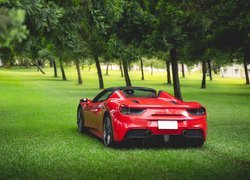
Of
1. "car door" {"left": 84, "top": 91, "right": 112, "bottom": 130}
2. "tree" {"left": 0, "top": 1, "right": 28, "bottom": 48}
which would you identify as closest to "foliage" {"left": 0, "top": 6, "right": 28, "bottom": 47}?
"tree" {"left": 0, "top": 1, "right": 28, "bottom": 48}

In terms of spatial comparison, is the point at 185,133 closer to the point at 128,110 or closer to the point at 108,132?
the point at 128,110

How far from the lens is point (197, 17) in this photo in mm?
14648

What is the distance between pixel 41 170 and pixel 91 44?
28018mm

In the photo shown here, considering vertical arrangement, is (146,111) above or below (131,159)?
above

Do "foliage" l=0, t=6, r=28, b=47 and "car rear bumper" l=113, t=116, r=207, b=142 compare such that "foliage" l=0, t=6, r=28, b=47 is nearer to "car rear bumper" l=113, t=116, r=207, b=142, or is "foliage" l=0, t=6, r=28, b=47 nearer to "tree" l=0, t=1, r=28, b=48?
"tree" l=0, t=1, r=28, b=48

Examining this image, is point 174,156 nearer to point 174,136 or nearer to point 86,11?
point 174,136

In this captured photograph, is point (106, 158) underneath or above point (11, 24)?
underneath

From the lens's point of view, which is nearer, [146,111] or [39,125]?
[146,111]

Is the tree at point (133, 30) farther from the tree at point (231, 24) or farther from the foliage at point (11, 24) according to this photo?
the foliage at point (11, 24)

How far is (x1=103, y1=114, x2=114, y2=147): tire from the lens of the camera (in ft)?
32.8

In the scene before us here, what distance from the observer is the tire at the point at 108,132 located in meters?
10.0

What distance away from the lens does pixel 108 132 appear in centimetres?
1025

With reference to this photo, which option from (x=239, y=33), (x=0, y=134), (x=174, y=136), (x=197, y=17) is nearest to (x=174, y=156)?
(x=174, y=136)

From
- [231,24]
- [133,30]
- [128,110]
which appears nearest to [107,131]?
[128,110]
